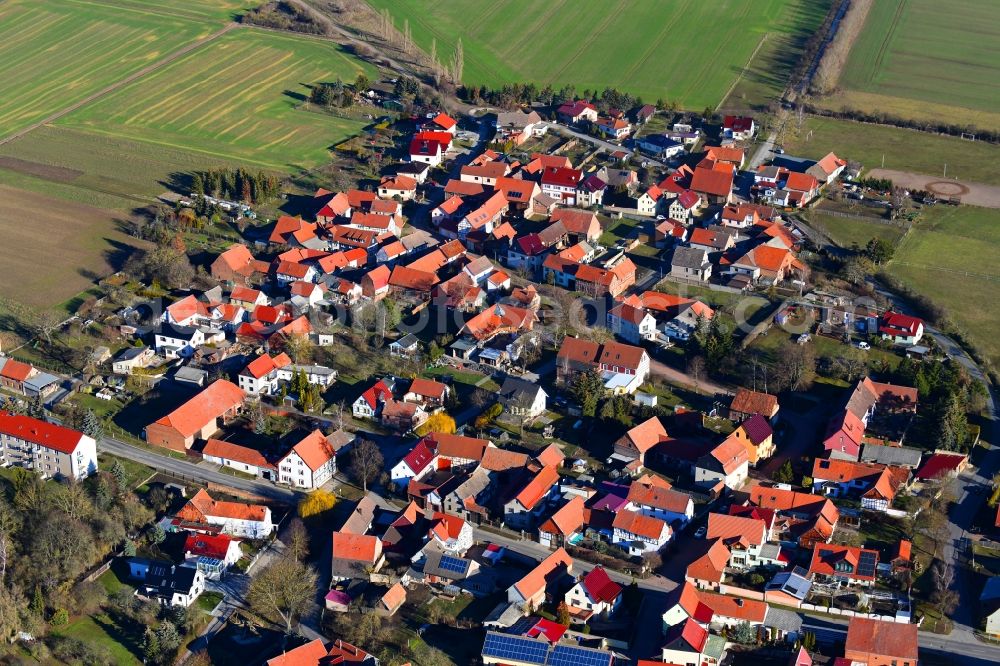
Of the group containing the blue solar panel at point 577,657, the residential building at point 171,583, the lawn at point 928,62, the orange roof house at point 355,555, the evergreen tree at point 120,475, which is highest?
the lawn at point 928,62

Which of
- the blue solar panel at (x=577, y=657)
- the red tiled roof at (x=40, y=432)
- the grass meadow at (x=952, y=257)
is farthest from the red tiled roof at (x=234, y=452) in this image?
the grass meadow at (x=952, y=257)

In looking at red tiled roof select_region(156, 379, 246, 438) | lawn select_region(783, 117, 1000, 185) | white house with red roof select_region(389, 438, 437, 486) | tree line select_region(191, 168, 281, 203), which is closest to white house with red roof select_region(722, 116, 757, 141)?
lawn select_region(783, 117, 1000, 185)

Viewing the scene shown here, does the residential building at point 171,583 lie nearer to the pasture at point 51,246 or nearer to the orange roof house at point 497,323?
the orange roof house at point 497,323

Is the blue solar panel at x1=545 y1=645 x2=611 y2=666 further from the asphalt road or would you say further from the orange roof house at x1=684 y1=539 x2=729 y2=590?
the asphalt road

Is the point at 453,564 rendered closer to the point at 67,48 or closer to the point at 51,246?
the point at 51,246

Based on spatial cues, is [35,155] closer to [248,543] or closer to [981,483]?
[248,543]

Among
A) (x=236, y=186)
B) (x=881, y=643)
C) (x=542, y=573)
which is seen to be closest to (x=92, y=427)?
(x=542, y=573)
